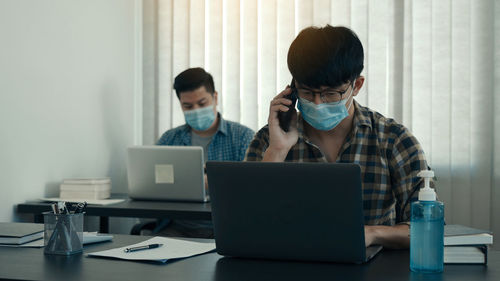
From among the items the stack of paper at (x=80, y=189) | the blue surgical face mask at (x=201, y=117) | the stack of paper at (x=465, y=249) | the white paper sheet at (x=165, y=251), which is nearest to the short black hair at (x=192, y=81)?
the blue surgical face mask at (x=201, y=117)

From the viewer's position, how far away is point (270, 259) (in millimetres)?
1296

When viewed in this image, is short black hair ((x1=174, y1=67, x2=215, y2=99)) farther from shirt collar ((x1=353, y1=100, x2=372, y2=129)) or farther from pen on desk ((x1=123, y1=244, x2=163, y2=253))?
pen on desk ((x1=123, y1=244, x2=163, y2=253))

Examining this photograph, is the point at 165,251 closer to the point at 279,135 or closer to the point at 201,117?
the point at 279,135

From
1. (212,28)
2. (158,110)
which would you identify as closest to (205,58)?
(212,28)

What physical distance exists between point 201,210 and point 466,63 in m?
1.87

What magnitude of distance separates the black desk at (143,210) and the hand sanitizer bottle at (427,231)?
4.32 feet

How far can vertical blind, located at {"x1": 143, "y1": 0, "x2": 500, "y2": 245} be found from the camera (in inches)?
129

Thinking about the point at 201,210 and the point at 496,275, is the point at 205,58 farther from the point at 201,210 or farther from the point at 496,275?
the point at 496,275

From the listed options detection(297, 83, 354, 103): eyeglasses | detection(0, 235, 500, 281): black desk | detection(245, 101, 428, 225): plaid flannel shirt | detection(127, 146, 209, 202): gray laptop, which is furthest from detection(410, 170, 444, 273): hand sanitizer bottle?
detection(127, 146, 209, 202): gray laptop

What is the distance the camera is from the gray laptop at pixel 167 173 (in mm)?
2652

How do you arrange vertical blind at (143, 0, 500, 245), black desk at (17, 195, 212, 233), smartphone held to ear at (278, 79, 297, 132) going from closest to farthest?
smartphone held to ear at (278, 79, 297, 132) < black desk at (17, 195, 212, 233) < vertical blind at (143, 0, 500, 245)

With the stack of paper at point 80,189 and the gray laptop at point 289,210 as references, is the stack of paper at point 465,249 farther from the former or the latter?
the stack of paper at point 80,189

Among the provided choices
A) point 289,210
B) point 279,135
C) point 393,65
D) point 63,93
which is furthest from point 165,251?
point 393,65

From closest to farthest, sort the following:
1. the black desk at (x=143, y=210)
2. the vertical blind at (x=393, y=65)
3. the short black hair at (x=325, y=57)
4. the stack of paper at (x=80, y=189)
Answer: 1. the short black hair at (x=325, y=57)
2. the black desk at (x=143, y=210)
3. the stack of paper at (x=80, y=189)
4. the vertical blind at (x=393, y=65)
